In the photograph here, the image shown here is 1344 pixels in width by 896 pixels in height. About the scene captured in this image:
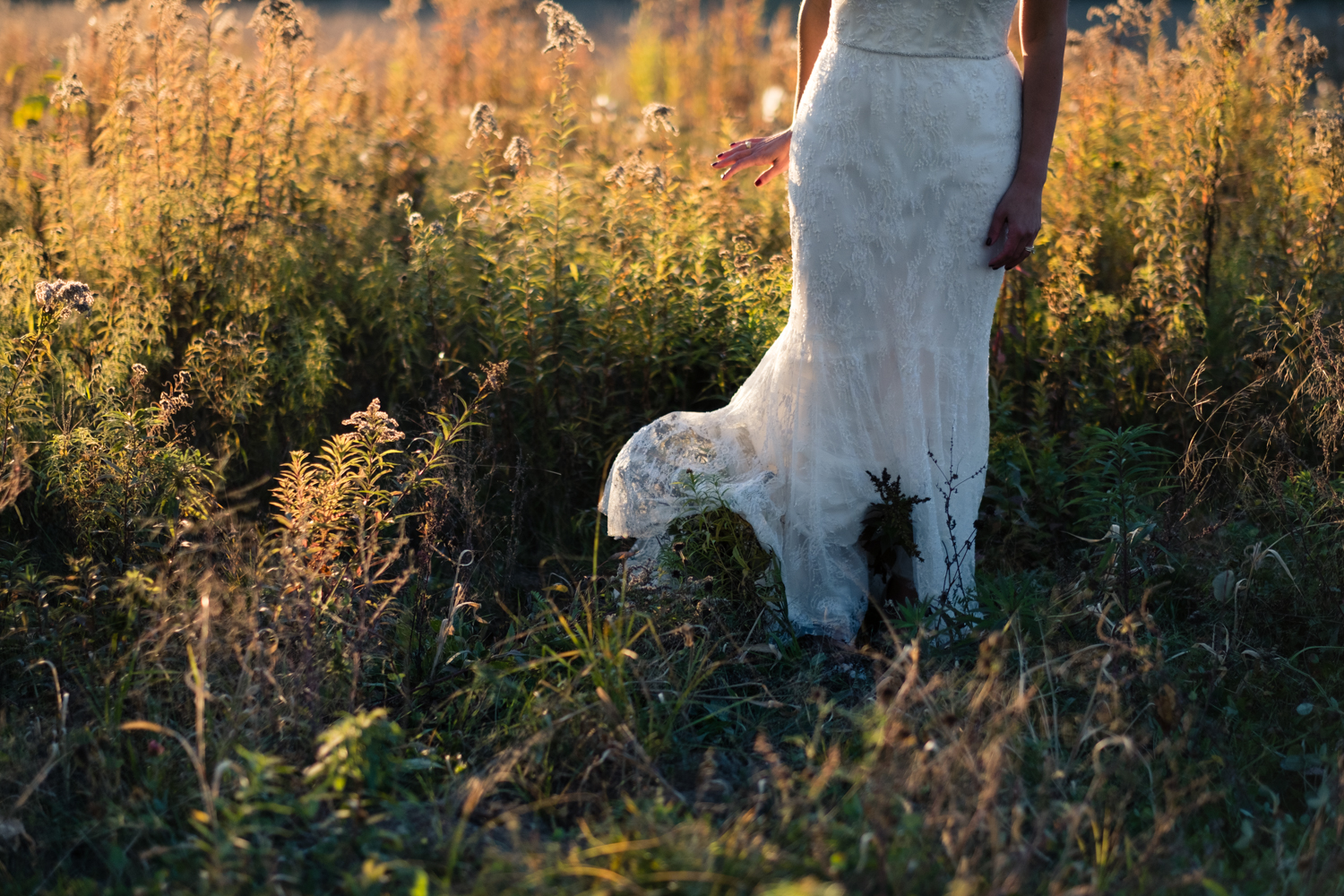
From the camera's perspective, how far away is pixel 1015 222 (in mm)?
2676

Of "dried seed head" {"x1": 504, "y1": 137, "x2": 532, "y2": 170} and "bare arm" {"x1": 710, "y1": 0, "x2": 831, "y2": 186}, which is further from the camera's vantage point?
"dried seed head" {"x1": 504, "y1": 137, "x2": 532, "y2": 170}

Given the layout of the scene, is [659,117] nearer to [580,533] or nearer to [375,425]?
[580,533]

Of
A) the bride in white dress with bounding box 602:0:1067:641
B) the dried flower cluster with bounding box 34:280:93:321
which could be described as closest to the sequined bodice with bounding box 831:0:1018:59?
the bride in white dress with bounding box 602:0:1067:641

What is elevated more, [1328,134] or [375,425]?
[1328,134]

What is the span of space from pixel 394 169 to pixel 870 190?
10.2 feet

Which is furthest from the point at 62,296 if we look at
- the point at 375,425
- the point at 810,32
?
the point at 810,32

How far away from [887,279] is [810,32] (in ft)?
2.54

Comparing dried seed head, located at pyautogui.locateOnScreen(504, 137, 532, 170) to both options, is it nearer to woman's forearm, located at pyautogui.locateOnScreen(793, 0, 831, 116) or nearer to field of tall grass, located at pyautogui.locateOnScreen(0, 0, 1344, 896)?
field of tall grass, located at pyautogui.locateOnScreen(0, 0, 1344, 896)

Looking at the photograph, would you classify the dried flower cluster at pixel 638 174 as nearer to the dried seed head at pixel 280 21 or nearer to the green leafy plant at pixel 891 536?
the dried seed head at pixel 280 21

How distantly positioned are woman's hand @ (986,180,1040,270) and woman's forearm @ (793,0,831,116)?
0.62 meters

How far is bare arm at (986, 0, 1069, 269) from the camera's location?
260cm

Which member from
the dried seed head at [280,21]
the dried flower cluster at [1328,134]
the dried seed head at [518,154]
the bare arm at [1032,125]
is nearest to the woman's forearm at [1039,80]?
the bare arm at [1032,125]

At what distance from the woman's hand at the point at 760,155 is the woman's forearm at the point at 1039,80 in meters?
0.68

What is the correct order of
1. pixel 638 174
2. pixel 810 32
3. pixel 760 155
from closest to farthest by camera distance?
pixel 810 32 < pixel 760 155 < pixel 638 174
